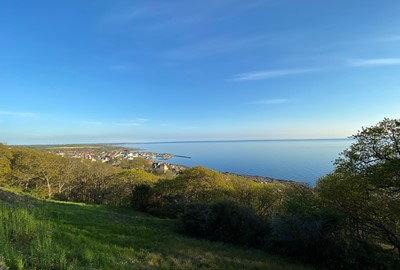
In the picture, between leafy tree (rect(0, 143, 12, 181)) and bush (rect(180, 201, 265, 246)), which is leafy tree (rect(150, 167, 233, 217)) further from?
leafy tree (rect(0, 143, 12, 181))

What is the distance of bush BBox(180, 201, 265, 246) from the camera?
17.8 m

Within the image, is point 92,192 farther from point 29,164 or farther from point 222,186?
point 222,186

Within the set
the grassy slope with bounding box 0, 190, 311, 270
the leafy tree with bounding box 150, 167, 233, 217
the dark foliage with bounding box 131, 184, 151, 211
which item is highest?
the grassy slope with bounding box 0, 190, 311, 270

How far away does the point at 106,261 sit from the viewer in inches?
302

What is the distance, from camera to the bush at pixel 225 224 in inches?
702

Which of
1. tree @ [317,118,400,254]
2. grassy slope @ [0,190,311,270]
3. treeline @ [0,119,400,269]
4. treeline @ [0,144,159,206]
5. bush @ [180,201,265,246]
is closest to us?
grassy slope @ [0,190,311,270]

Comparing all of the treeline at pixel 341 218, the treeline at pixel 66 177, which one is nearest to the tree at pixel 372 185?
the treeline at pixel 341 218

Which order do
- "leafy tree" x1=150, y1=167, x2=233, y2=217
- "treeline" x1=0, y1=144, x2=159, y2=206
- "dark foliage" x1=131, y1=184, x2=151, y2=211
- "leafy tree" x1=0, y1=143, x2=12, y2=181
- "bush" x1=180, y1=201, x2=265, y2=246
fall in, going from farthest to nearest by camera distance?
1. "treeline" x1=0, y1=144, x2=159, y2=206
2. "leafy tree" x1=0, y1=143, x2=12, y2=181
3. "dark foliage" x1=131, y1=184, x2=151, y2=211
4. "leafy tree" x1=150, y1=167, x2=233, y2=217
5. "bush" x1=180, y1=201, x2=265, y2=246

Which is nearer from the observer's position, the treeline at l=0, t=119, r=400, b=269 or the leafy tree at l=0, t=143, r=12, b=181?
the treeline at l=0, t=119, r=400, b=269

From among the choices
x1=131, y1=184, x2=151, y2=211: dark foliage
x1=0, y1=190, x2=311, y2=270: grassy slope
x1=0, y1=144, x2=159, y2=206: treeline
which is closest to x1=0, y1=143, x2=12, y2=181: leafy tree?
x1=0, y1=144, x2=159, y2=206: treeline

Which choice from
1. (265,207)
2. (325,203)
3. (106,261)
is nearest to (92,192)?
(265,207)

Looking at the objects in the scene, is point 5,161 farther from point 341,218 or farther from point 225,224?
point 341,218

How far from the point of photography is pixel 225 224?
18547mm

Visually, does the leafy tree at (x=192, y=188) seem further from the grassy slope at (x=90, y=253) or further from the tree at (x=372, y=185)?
the grassy slope at (x=90, y=253)
